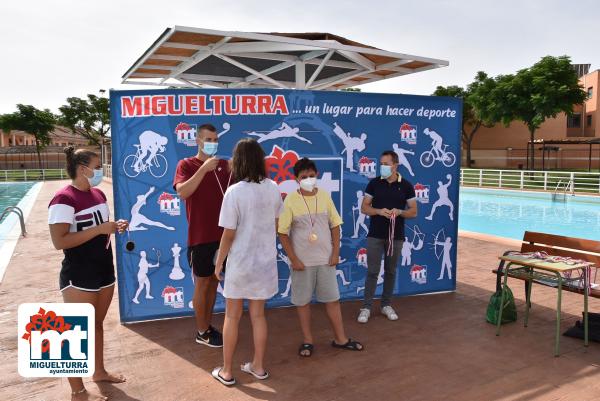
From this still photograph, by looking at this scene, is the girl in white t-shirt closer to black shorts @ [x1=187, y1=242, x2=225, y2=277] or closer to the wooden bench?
black shorts @ [x1=187, y1=242, x2=225, y2=277]

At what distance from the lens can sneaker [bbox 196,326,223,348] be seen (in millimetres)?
4266

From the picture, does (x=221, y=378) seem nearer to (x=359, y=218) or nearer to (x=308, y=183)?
(x=308, y=183)

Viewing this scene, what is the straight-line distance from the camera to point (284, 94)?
5.01 meters

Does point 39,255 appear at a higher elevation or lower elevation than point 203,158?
lower

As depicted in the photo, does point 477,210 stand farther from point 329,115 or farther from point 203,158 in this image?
point 203,158

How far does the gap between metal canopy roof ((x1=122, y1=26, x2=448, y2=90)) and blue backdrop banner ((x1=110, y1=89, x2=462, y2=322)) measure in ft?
2.12

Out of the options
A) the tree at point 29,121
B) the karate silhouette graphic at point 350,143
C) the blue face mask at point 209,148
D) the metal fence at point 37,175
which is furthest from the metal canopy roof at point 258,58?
the tree at point 29,121

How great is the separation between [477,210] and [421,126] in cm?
1353

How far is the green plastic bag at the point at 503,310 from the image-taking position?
15.7 ft

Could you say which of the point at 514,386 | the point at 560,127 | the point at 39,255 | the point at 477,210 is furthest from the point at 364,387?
the point at 560,127

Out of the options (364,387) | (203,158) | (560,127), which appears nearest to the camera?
(364,387)

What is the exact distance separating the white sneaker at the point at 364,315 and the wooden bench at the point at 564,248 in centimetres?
146

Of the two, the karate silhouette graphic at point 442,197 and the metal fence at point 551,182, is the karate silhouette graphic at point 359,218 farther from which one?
the metal fence at point 551,182

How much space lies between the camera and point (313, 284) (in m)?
3.99
